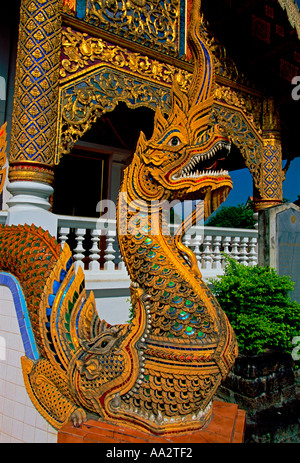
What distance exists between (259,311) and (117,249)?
263 centimetres

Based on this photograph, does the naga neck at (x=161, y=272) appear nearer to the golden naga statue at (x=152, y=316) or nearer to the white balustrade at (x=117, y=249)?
the golden naga statue at (x=152, y=316)

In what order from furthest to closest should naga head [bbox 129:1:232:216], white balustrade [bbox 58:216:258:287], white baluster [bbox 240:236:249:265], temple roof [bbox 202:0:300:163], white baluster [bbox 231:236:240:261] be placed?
white baluster [bbox 240:236:249:265], white baluster [bbox 231:236:240:261], temple roof [bbox 202:0:300:163], white balustrade [bbox 58:216:258:287], naga head [bbox 129:1:232:216]

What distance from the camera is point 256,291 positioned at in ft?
13.0

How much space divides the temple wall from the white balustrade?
1.24 meters

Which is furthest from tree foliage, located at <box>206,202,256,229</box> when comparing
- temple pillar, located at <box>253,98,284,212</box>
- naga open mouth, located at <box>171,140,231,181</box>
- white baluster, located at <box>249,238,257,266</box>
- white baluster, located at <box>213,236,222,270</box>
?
naga open mouth, located at <box>171,140,231,181</box>

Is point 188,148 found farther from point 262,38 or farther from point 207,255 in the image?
point 262,38

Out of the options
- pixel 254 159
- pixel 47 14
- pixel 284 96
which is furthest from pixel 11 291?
pixel 284 96

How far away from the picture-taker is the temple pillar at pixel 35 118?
370 centimetres

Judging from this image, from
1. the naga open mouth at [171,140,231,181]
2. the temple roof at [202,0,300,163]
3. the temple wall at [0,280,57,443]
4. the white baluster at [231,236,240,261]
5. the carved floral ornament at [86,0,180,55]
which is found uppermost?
the temple roof at [202,0,300,163]

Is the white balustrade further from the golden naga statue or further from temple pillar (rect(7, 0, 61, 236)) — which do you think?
the golden naga statue

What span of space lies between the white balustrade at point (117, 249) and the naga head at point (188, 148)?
1.87 meters

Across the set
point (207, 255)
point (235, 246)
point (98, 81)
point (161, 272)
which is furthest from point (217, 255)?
point (161, 272)

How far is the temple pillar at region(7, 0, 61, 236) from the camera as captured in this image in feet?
12.1
